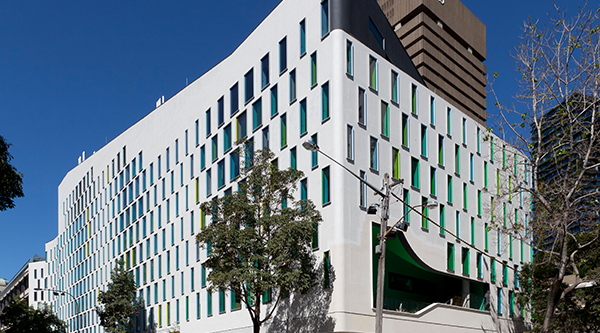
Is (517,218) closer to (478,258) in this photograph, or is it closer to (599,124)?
(478,258)

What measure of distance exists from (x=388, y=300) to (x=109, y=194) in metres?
46.3

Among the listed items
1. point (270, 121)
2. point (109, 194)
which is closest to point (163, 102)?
point (109, 194)

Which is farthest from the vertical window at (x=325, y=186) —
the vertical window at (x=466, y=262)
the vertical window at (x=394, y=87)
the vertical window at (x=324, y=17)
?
the vertical window at (x=466, y=262)

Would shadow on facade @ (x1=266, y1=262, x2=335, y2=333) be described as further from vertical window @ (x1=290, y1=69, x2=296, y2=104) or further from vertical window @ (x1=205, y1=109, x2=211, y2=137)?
vertical window @ (x1=205, y1=109, x2=211, y2=137)

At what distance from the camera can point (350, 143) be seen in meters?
36.9

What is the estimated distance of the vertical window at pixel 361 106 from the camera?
38281mm

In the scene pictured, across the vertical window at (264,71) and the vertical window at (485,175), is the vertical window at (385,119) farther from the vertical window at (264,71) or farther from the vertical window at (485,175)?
the vertical window at (485,175)

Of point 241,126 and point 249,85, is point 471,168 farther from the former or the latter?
point 249,85

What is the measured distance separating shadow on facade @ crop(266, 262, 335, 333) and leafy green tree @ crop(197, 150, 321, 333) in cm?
214

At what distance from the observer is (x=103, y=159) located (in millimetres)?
78062

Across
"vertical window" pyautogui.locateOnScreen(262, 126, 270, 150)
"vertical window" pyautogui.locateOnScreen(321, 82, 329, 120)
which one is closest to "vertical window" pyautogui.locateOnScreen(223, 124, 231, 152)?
"vertical window" pyautogui.locateOnScreen(262, 126, 270, 150)

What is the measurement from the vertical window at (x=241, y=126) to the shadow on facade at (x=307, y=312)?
13366 mm

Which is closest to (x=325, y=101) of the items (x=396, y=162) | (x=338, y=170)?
(x=338, y=170)

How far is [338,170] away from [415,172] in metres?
8.95
